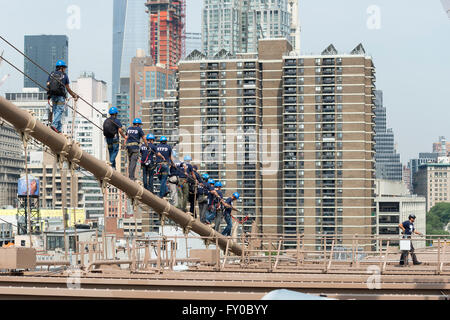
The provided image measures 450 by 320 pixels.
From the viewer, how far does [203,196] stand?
127 ft

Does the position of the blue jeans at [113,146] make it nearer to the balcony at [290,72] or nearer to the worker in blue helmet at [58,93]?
the worker in blue helmet at [58,93]

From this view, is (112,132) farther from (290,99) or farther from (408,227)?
(290,99)

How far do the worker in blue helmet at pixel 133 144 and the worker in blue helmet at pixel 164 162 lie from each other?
6.66ft

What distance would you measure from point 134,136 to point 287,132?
456 feet

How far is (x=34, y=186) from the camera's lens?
458 feet

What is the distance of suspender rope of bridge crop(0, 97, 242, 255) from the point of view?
76.9 ft

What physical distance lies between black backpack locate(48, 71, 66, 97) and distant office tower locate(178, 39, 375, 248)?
136 metres

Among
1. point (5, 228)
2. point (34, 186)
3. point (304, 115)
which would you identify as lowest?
point (5, 228)

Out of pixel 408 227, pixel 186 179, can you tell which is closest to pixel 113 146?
pixel 186 179

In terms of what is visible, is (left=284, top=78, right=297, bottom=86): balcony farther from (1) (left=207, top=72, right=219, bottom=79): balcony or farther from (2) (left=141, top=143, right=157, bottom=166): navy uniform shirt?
(2) (left=141, top=143, right=157, bottom=166): navy uniform shirt

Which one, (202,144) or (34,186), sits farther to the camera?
(202,144)
